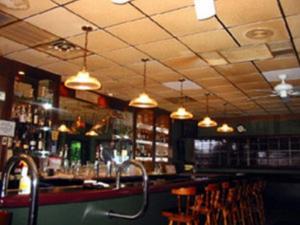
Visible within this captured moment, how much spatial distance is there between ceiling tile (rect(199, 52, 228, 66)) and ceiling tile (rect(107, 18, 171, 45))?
3.06 feet

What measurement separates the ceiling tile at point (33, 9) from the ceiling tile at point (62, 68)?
5.85 ft

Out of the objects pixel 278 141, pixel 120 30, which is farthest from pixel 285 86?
pixel 278 141

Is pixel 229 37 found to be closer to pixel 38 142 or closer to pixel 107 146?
pixel 38 142

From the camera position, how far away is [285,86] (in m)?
5.71

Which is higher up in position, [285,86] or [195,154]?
[285,86]

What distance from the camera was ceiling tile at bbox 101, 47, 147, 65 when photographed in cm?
487

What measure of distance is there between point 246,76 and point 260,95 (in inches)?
69.9

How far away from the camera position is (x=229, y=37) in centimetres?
428

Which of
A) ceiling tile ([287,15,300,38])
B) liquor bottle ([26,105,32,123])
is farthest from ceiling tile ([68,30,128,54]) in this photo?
ceiling tile ([287,15,300,38])

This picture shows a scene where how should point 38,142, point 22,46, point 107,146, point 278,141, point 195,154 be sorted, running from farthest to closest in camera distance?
point 195,154 < point 278,141 < point 107,146 < point 38,142 < point 22,46

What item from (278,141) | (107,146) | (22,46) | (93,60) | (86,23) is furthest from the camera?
(278,141)

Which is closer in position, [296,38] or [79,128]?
[296,38]

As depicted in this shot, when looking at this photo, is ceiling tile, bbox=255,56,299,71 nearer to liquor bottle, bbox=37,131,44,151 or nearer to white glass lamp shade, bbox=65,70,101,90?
white glass lamp shade, bbox=65,70,101,90

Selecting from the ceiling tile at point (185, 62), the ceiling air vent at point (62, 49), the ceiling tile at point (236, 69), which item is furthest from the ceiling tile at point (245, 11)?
the ceiling air vent at point (62, 49)
